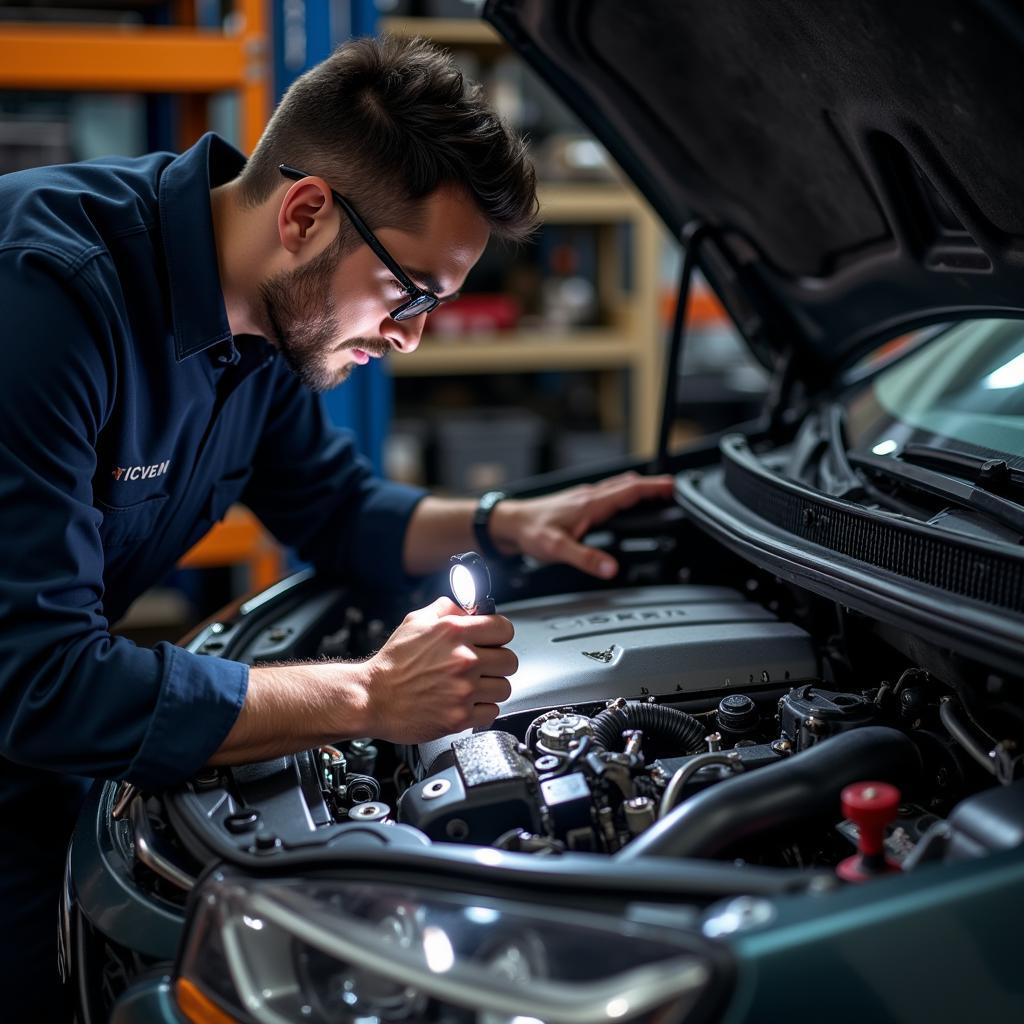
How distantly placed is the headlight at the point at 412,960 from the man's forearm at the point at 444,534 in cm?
88

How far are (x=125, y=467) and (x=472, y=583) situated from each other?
492 mm

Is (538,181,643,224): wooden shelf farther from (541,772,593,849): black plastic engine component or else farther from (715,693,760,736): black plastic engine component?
(541,772,593,849): black plastic engine component

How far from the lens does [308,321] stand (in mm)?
1475

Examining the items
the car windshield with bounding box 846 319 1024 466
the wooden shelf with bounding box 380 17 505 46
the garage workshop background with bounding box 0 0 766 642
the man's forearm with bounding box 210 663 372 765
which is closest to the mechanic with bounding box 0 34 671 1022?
the man's forearm with bounding box 210 663 372 765

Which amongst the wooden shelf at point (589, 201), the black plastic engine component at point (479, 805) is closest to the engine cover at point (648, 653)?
the black plastic engine component at point (479, 805)

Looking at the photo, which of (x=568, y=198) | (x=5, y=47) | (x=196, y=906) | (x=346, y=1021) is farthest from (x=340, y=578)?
(x=568, y=198)

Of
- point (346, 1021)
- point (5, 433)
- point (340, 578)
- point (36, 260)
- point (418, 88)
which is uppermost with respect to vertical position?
point (418, 88)

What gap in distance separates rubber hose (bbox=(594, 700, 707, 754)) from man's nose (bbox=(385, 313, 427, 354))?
573 mm

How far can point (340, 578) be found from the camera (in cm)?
181

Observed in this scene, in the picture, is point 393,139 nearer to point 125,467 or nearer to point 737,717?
point 125,467

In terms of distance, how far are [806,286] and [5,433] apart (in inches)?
51.3

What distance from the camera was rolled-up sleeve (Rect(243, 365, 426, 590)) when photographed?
5.98 ft

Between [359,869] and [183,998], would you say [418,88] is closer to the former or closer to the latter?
[359,869]

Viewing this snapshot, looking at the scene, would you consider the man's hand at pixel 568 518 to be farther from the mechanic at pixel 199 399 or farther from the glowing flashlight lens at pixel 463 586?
the glowing flashlight lens at pixel 463 586
